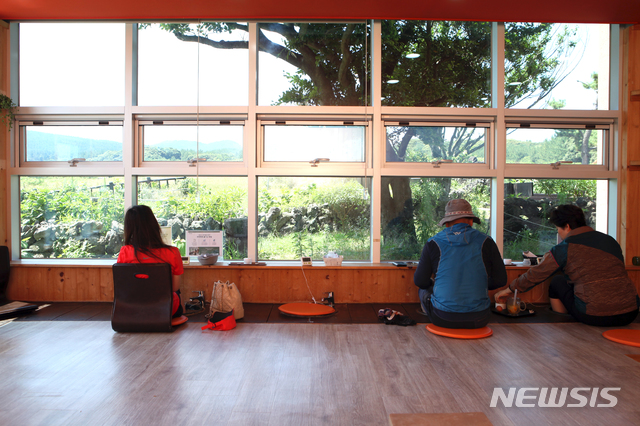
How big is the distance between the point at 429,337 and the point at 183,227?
2847 mm

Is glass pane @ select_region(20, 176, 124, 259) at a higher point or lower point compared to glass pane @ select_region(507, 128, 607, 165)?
lower

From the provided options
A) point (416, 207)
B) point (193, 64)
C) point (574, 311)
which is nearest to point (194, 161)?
point (193, 64)

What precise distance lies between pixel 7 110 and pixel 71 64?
84 cm

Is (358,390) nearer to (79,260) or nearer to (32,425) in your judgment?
(32,425)

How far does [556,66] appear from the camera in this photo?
167 inches

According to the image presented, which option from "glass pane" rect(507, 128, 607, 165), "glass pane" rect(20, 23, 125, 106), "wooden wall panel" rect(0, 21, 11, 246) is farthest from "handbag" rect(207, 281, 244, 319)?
"glass pane" rect(507, 128, 607, 165)

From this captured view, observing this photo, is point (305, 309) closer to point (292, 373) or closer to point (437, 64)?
point (292, 373)

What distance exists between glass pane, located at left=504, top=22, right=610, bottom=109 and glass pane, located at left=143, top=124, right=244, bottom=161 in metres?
3.11

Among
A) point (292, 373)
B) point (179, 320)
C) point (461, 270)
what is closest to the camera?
point (292, 373)

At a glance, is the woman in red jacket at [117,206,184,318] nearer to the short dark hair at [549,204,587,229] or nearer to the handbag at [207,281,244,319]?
the handbag at [207,281,244,319]

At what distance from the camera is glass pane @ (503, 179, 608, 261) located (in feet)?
14.0

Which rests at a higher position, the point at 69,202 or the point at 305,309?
the point at 69,202

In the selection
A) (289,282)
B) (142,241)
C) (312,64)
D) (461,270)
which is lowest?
(289,282)

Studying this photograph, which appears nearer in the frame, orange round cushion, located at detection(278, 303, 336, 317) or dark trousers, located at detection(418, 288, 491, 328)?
dark trousers, located at detection(418, 288, 491, 328)
